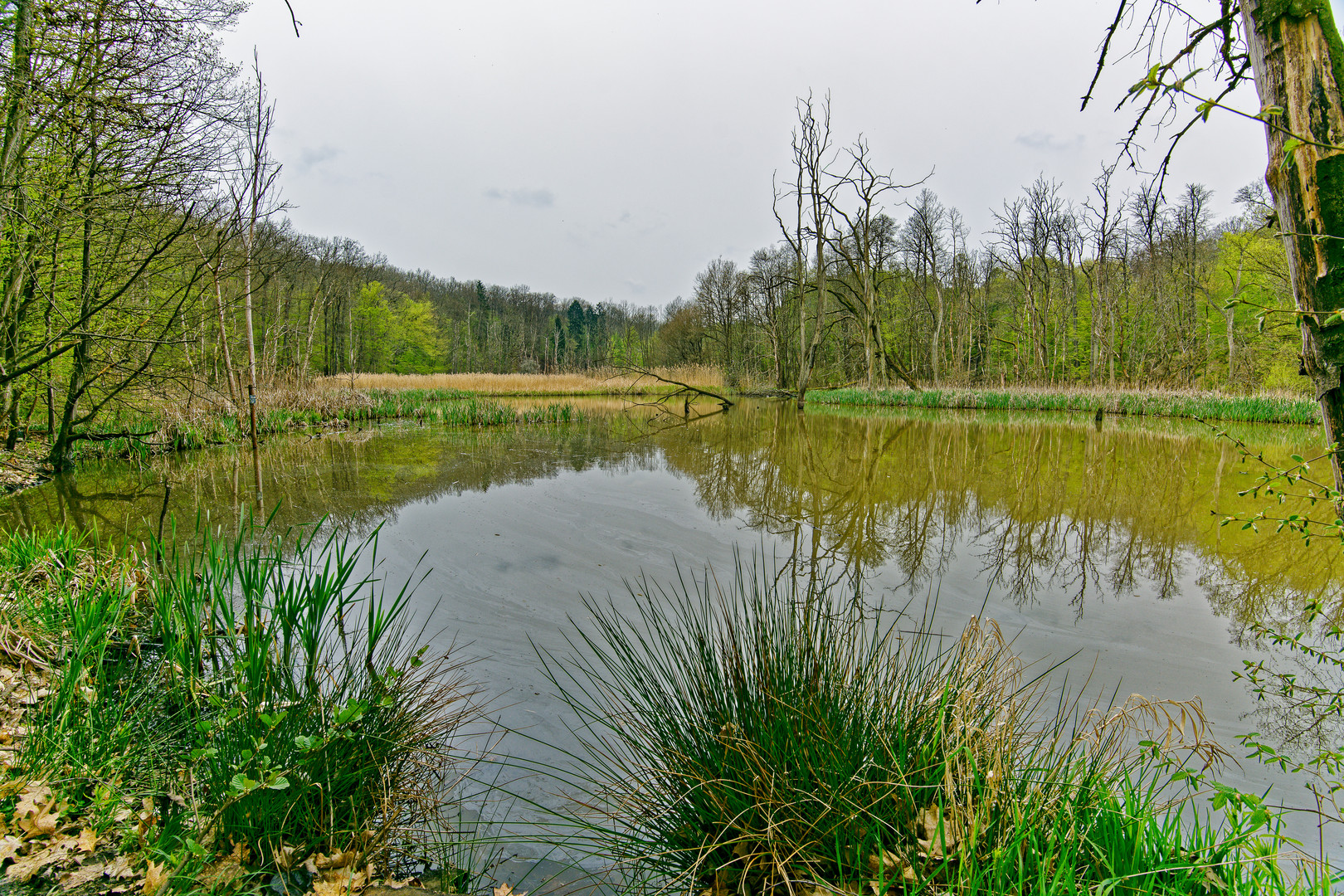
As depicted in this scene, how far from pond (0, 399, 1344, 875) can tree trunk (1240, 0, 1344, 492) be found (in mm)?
948

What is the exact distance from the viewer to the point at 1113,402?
16.9m

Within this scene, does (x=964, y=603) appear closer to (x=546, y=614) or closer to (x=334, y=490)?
(x=546, y=614)

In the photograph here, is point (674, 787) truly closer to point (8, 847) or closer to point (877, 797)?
point (877, 797)

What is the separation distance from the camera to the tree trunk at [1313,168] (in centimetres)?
151

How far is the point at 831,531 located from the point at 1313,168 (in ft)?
12.1

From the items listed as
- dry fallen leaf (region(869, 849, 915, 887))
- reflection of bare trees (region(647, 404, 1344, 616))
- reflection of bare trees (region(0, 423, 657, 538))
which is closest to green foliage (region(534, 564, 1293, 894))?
dry fallen leaf (region(869, 849, 915, 887))

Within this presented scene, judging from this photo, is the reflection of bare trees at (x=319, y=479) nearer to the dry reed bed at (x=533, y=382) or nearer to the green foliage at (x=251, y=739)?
the green foliage at (x=251, y=739)

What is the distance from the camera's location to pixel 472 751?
2.18 metres

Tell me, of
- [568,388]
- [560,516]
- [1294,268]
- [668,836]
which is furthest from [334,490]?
[568,388]

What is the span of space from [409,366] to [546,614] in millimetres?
42462

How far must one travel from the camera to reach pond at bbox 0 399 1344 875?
9.63 feet

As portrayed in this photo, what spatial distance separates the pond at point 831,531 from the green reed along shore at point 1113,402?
4132 millimetres

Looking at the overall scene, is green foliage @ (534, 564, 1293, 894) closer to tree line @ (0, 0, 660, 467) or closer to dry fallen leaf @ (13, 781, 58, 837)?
dry fallen leaf @ (13, 781, 58, 837)

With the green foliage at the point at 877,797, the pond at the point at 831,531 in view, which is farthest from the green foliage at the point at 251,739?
the green foliage at the point at 877,797
